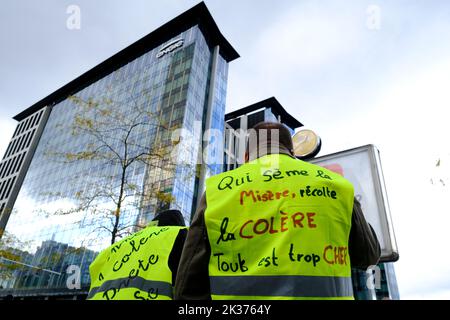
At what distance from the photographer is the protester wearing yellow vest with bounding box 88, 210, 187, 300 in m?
2.15

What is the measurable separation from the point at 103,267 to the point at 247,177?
1492 mm

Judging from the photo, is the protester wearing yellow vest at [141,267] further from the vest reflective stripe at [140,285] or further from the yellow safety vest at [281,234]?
the yellow safety vest at [281,234]

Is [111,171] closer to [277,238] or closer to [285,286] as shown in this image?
[277,238]

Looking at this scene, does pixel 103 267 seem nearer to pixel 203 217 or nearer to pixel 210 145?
pixel 203 217

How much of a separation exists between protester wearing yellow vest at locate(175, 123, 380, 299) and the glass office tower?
26805 millimetres

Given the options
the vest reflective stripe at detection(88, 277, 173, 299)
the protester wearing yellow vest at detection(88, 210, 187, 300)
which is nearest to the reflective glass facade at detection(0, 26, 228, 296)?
the protester wearing yellow vest at detection(88, 210, 187, 300)

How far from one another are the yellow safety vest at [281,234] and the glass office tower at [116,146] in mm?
26838

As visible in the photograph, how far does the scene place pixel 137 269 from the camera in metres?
2.25

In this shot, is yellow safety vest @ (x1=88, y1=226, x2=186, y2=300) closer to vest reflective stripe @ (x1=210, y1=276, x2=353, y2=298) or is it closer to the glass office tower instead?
vest reflective stripe @ (x1=210, y1=276, x2=353, y2=298)

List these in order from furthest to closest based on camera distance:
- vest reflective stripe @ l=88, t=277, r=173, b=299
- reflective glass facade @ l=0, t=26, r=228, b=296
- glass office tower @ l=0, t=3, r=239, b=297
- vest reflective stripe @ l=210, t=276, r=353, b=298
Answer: glass office tower @ l=0, t=3, r=239, b=297
reflective glass facade @ l=0, t=26, r=228, b=296
vest reflective stripe @ l=88, t=277, r=173, b=299
vest reflective stripe @ l=210, t=276, r=353, b=298

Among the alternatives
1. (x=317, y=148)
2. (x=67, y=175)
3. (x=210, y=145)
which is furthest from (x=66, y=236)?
(x=317, y=148)

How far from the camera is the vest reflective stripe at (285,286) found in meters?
1.51

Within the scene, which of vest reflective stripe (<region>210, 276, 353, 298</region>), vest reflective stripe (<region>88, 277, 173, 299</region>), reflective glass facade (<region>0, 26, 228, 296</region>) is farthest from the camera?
reflective glass facade (<region>0, 26, 228, 296</region>)

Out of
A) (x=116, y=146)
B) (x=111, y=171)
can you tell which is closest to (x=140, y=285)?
(x=116, y=146)
